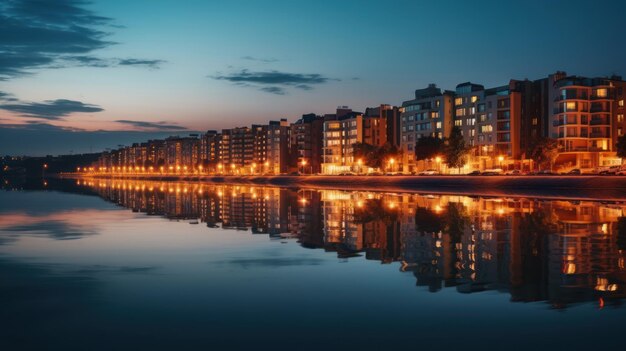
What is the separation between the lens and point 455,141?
116m

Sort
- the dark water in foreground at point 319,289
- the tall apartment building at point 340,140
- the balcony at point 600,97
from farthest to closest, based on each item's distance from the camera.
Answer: the tall apartment building at point 340,140 → the balcony at point 600,97 → the dark water in foreground at point 319,289

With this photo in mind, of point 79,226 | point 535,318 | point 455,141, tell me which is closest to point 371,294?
point 535,318

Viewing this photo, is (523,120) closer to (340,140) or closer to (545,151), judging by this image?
(545,151)

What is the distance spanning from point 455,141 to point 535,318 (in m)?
107

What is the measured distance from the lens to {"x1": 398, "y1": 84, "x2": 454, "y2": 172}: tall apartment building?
142250 millimetres

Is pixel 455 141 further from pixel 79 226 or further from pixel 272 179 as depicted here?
pixel 79 226

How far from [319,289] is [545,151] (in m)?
102

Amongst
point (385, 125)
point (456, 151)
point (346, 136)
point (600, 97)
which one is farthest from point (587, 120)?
point (346, 136)

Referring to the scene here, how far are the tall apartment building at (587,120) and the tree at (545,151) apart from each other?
6986mm

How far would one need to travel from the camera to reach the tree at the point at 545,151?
10788 cm

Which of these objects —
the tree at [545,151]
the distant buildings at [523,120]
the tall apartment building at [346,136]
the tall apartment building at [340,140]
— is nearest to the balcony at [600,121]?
the distant buildings at [523,120]

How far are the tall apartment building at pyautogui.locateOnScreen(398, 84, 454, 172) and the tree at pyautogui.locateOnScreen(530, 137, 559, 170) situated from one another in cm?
3253

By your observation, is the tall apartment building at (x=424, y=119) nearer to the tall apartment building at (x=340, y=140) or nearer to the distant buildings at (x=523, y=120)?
the distant buildings at (x=523, y=120)

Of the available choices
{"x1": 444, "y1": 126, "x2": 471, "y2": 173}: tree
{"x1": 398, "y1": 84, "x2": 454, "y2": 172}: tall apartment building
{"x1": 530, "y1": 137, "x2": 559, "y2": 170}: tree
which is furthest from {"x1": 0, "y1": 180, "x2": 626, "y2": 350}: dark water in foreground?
{"x1": 398, "y1": 84, "x2": 454, "y2": 172}: tall apartment building
